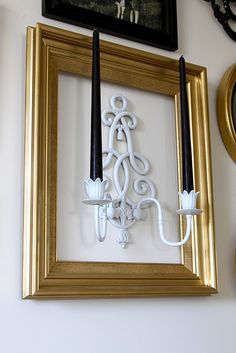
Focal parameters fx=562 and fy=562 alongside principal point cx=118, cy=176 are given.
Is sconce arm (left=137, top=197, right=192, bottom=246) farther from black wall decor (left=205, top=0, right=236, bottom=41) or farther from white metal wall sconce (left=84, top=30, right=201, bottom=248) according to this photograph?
black wall decor (left=205, top=0, right=236, bottom=41)

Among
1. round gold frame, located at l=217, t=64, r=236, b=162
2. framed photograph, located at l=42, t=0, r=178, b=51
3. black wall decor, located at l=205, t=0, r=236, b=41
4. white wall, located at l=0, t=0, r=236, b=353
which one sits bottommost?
white wall, located at l=0, t=0, r=236, b=353

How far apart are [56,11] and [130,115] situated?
0.17 m

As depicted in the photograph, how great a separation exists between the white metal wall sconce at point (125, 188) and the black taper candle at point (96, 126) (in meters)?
0.06

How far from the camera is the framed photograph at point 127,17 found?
2.42 ft

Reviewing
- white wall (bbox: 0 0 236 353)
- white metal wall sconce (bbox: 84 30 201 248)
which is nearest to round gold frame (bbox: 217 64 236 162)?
white wall (bbox: 0 0 236 353)

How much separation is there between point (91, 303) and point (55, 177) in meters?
0.16

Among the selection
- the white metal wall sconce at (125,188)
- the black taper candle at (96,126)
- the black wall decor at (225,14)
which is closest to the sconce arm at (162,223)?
the white metal wall sconce at (125,188)

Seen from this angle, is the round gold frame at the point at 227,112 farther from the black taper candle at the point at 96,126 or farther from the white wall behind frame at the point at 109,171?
the black taper candle at the point at 96,126

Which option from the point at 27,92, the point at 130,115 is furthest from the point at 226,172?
the point at 27,92

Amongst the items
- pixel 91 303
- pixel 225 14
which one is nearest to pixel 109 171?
pixel 91 303

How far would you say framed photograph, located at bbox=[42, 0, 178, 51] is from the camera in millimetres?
738

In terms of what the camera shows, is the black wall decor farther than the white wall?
Yes

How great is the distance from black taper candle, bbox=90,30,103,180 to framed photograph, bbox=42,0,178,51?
0.25 ft

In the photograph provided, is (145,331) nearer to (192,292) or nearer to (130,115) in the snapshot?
(192,292)
